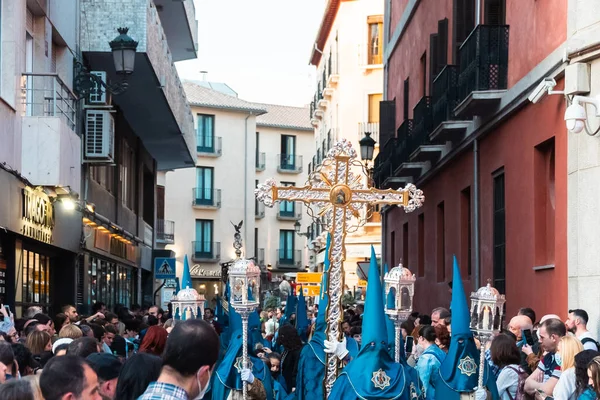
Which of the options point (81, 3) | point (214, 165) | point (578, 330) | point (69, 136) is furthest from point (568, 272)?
point (214, 165)

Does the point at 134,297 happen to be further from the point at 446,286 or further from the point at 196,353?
the point at 196,353

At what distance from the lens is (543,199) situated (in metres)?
16.3

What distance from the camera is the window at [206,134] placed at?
66.4 meters

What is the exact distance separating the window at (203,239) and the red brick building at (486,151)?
124 ft

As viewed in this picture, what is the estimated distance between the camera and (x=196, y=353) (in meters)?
5.25

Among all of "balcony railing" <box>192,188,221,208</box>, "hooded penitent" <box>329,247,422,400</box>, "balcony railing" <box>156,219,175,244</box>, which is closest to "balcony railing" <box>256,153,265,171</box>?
"balcony railing" <box>192,188,221,208</box>

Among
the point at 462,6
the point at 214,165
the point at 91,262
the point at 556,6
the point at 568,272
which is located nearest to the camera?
the point at 568,272

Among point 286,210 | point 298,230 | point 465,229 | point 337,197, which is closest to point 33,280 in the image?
point 465,229

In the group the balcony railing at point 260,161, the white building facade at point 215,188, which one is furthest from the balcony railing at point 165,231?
the balcony railing at point 260,161

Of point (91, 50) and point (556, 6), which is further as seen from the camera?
point (91, 50)

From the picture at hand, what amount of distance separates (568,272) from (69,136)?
8.55 meters

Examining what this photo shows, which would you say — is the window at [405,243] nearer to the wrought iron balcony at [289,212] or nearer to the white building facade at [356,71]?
the white building facade at [356,71]

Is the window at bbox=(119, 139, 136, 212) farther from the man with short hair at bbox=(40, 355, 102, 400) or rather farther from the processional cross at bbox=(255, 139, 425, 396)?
the man with short hair at bbox=(40, 355, 102, 400)

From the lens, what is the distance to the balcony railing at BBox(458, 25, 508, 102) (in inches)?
710
